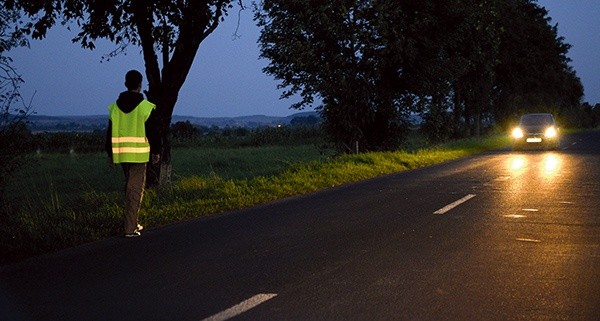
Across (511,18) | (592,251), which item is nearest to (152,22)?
(592,251)

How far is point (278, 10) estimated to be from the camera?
83.3 feet

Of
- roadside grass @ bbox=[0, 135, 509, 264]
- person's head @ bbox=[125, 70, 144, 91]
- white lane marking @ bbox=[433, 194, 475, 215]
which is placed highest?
person's head @ bbox=[125, 70, 144, 91]

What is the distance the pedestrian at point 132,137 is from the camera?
8.70m

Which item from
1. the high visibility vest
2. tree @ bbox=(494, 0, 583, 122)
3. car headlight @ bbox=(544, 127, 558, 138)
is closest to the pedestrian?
the high visibility vest

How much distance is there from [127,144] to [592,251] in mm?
5652

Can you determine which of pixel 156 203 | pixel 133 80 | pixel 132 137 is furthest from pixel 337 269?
pixel 156 203

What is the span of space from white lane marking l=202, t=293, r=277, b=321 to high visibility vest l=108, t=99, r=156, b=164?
3.68m

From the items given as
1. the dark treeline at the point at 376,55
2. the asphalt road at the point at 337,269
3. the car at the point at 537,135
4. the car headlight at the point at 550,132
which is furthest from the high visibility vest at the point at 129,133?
the car headlight at the point at 550,132

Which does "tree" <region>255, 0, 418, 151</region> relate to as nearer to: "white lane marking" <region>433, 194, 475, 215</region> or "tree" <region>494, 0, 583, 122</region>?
"white lane marking" <region>433, 194, 475, 215</region>

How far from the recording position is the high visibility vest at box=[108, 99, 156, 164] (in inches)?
342

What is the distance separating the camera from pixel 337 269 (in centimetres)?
670

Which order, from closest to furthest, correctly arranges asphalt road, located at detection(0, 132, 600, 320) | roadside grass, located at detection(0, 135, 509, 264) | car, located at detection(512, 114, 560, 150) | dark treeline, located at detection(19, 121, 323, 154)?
asphalt road, located at detection(0, 132, 600, 320)
roadside grass, located at detection(0, 135, 509, 264)
car, located at detection(512, 114, 560, 150)
dark treeline, located at detection(19, 121, 323, 154)

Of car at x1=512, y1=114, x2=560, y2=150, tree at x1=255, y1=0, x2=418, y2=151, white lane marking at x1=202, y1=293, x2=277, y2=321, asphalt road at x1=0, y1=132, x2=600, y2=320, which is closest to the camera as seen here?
white lane marking at x1=202, y1=293, x2=277, y2=321

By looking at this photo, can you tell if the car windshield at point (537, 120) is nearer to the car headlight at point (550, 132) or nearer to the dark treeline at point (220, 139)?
the car headlight at point (550, 132)
